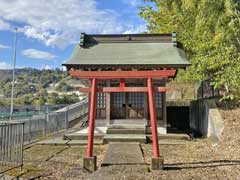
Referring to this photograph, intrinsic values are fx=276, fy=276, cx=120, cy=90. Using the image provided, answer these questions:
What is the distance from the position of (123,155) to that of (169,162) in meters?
1.72

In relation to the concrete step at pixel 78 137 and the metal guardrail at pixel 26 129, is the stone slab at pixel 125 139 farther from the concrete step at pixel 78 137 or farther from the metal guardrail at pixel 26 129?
the metal guardrail at pixel 26 129

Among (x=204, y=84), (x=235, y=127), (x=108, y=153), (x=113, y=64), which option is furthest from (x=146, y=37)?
(x=108, y=153)

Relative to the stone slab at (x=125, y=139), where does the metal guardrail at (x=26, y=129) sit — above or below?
above

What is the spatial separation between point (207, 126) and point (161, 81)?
334 centimetres

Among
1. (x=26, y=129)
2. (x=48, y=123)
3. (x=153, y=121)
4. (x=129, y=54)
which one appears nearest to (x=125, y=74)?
(x=153, y=121)

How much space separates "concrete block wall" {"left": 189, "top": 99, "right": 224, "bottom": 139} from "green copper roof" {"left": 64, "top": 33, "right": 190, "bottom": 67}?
283 cm

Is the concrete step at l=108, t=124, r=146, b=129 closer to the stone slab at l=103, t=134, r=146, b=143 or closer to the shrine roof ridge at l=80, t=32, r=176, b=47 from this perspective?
the stone slab at l=103, t=134, r=146, b=143

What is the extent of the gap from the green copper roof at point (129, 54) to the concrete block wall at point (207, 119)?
2.83 m

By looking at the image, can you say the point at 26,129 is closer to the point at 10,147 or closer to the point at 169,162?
the point at 10,147

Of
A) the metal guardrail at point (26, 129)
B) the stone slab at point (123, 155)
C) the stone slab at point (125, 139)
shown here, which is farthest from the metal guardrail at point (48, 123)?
the stone slab at point (123, 155)

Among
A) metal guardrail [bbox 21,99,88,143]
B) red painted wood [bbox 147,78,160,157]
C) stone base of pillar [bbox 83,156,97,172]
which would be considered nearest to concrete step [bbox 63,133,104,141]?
metal guardrail [bbox 21,99,88,143]

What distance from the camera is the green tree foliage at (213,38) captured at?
12234 mm

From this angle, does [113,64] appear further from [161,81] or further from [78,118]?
[78,118]

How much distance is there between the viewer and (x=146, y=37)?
1605cm
